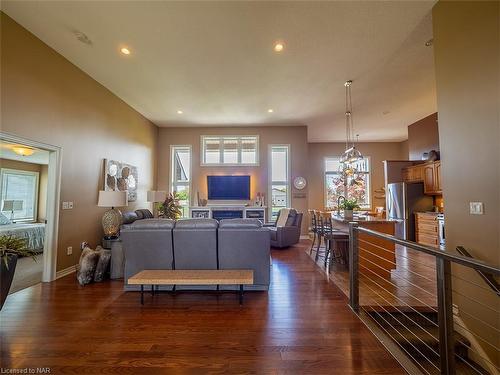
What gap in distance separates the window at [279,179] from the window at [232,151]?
0.61 metres

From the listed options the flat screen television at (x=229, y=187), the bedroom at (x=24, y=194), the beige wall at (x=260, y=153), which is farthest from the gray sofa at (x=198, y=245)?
the beige wall at (x=260, y=153)

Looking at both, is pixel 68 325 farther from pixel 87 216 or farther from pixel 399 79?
pixel 399 79

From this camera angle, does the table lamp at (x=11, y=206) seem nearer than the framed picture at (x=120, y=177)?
No

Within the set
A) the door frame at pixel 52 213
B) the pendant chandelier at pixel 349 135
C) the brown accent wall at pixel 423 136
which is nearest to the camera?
the door frame at pixel 52 213

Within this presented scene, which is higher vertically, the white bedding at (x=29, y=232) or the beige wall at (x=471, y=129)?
the beige wall at (x=471, y=129)

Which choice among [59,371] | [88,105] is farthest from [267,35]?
[59,371]

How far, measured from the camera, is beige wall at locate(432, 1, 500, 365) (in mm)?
2148

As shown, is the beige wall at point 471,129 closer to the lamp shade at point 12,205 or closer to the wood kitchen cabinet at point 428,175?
the wood kitchen cabinet at point 428,175

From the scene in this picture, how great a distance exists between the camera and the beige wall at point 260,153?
752 centimetres

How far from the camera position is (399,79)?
460cm

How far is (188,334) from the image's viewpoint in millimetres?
2232

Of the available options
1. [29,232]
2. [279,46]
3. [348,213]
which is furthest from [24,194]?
[348,213]

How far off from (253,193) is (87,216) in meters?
4.48

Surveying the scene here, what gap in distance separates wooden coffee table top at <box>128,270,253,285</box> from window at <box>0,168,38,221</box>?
615 centimetres
